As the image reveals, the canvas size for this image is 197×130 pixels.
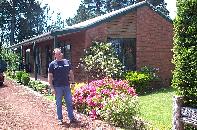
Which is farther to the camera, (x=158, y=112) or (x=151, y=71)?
(x=151, y=71)

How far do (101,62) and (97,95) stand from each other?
6.13 meters

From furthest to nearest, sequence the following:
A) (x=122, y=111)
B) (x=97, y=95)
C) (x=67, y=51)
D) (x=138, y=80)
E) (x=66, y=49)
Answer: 1. (x=66, y=49)
2. (x=67, y=51)
3. (x=138, y=80)
4. (x=97, y=95)
5. (x=122, y=111)

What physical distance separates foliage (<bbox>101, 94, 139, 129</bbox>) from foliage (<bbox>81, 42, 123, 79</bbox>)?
6.94 meters

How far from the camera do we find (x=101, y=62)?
16312 mm

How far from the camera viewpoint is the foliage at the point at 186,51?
21.3ft

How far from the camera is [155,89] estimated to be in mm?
18312

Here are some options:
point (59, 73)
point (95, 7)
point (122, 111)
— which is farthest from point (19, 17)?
point (122, 111)

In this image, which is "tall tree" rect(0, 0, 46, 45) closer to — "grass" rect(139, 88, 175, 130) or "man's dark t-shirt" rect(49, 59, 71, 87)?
"grass" rect(139, 88, 175, 130)

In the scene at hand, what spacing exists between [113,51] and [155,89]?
3.17 metres

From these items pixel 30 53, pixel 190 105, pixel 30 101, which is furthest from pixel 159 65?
pixel 30 53

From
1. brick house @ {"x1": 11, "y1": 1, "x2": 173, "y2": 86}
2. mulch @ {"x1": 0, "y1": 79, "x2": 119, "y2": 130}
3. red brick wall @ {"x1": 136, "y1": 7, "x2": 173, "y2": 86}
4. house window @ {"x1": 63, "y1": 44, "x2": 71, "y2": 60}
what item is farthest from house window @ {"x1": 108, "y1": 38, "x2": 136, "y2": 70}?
mulch @ {"x1": 0, "y1": 79, "x2": 119, "y2": 130}

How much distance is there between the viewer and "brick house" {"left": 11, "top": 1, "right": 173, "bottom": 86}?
17.9m

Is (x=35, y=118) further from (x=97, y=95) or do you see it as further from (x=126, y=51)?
(x=126, y=51)

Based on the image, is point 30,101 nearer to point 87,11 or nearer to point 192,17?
point 192,17
